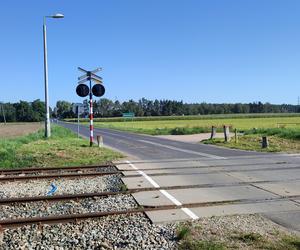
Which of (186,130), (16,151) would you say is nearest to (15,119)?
(186,130)

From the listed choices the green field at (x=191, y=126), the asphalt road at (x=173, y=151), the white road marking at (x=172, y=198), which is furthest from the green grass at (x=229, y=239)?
the green field at (x=191, y=126)

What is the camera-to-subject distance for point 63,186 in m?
12.4

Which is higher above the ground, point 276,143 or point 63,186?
point 63,186

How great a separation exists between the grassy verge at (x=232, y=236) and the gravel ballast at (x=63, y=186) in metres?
4.62

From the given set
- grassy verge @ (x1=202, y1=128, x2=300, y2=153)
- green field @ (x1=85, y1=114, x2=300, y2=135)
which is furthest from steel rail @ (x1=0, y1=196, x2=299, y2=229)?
green field @ (x1=85, y1=114, x2=300, y2=135)

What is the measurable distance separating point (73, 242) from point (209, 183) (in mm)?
6001

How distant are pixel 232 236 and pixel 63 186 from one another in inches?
262

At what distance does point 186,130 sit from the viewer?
5397 cm

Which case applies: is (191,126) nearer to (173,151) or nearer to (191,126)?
(191,126)

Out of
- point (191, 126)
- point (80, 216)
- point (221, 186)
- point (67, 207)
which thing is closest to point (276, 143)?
point (221, 186)

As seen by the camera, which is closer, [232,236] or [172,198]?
[232,236]

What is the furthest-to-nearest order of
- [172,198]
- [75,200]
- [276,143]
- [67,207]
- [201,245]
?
[276,143] < [75,200] < [172,198] < [67,207] < [201,245]

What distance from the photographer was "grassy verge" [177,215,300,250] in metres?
6.43

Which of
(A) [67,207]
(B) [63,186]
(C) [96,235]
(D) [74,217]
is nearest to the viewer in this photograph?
(C) [96,235]
